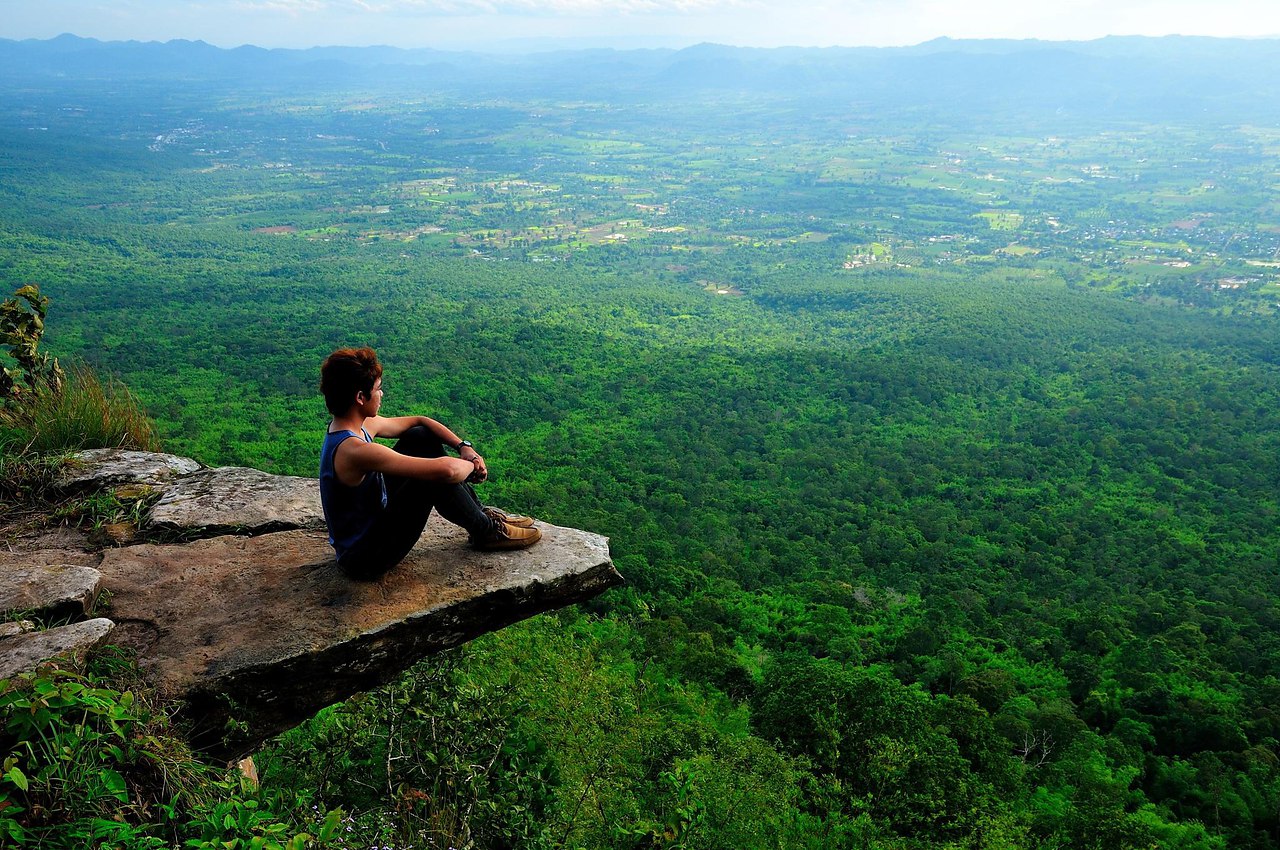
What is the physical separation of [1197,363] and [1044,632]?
48.1 m

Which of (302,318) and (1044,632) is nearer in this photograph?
(1044,632)

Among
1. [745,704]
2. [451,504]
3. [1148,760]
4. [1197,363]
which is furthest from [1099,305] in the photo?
[451,504]

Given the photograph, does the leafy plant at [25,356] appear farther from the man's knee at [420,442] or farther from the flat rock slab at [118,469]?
the man's knee at [420,442]

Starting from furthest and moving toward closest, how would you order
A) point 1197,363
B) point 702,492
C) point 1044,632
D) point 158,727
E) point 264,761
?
point 1197,363 → point 702,492 → point 1044,632 → point 264,761 → point 158,727

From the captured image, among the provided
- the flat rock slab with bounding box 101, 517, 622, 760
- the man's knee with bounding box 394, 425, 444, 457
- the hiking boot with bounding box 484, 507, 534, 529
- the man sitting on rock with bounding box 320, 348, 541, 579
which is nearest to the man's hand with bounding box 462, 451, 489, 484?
the man sitting on rock with bounding box 320, 348, 541, 579

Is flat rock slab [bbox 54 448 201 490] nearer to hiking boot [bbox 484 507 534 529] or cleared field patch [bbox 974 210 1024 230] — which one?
hiking boot [bbox 484 507 534 529]

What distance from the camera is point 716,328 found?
80375 millimetres

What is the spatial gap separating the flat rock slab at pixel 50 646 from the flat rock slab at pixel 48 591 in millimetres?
243

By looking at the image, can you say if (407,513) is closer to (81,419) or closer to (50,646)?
(50,646)

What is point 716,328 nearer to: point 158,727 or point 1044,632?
point 1044,632

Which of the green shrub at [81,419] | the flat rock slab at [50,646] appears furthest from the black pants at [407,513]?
the green shrub at [81,419]

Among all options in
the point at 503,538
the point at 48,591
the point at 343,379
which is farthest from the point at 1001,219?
the point at 48,591

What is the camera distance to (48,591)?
4.79 metres

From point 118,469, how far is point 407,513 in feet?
11.7
